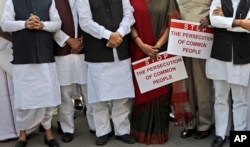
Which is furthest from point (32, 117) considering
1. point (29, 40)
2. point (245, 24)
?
point (245, 24)

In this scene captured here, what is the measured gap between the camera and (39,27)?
3.77m

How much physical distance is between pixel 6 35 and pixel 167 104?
1727 mm

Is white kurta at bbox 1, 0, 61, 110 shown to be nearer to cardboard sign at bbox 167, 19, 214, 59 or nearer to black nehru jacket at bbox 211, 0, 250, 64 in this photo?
cardboard sign at bbox 167, 19, 214, 59

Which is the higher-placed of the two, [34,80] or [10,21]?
[10,21]

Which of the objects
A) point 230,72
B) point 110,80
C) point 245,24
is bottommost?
point 110,80

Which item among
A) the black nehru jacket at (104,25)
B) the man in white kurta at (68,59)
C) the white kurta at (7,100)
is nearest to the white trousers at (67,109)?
the man in white kurta at (68,59)

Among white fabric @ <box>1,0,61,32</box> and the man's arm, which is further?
the man's arm

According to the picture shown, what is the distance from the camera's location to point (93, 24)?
152 inches

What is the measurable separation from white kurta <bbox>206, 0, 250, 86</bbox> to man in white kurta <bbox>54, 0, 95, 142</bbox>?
1.28 meters

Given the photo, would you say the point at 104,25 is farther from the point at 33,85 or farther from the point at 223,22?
the point at 223,22

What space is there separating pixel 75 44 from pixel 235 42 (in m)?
1.50

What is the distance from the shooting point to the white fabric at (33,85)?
3879 mm

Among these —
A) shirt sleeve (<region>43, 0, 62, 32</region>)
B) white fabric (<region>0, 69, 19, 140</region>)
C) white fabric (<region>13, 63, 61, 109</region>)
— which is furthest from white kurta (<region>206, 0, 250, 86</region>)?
white fabric (<region>0, 69, 19, 140</region>)

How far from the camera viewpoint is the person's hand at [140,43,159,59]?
3.93 m
